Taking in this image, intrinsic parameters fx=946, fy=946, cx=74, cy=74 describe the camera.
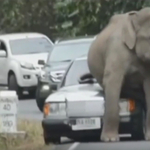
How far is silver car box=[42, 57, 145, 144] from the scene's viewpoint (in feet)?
38.3

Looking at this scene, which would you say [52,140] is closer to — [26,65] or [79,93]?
[79,93]

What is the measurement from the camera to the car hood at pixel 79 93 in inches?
474

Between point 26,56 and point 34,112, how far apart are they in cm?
491

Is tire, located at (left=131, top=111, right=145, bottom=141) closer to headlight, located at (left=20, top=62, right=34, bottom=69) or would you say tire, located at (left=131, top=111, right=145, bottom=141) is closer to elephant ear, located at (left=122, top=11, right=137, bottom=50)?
elephant ear, located at (left=122, top=11, right=137, bottom=50)

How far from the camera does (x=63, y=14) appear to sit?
28.7 metres

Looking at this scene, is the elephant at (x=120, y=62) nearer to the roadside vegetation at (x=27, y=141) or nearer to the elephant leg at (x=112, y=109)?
the elephant leg at (x=112, y=109)

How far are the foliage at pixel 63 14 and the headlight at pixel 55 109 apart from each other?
474 inches

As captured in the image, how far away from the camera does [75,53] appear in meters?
22.9

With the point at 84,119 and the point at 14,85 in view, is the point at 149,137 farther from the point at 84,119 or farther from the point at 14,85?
the point at 14,85

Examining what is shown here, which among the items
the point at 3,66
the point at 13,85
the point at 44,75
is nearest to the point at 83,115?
the point at 44,75

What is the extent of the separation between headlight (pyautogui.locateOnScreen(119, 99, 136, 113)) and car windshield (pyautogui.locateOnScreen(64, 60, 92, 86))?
2.91 metres

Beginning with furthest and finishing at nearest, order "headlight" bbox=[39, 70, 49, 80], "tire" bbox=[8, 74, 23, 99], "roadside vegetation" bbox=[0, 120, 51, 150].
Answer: "tire" bbox=[8, 74, 23, 99]
"headlight" bbox=[39, 70, 49, 80]
"roadside vegetation" bbox=[0, 120, 51, 150]

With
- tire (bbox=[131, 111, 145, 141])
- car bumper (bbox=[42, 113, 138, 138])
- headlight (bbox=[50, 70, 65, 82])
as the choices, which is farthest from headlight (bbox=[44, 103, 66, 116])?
headlight (bbox=[50, 70, 65, 82])

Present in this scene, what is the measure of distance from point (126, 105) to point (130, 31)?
0.94 meters
